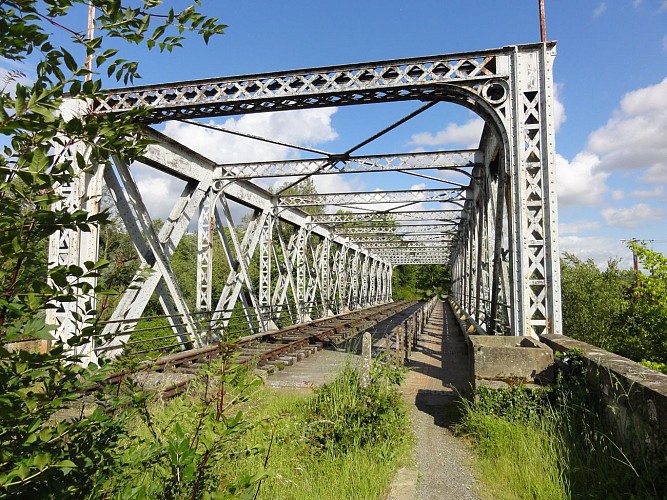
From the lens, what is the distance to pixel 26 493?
62.2 inches

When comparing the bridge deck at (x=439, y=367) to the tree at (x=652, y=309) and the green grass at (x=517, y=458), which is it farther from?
the tree at (x=652, y=309)

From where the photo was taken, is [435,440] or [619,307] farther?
[619,307]

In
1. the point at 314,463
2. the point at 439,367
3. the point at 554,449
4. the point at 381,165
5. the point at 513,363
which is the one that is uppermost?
the point at 381,165

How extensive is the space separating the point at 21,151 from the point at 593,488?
4190 millimetres

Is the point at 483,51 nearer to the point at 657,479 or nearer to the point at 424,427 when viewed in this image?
the point at 424,427

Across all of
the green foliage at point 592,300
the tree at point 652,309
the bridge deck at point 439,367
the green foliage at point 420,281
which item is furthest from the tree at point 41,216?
the green foliage at point 420,281

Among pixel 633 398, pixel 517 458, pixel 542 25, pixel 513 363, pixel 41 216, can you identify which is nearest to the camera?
pixel 41 216

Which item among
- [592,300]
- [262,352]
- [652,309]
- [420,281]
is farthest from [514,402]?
[420,281]

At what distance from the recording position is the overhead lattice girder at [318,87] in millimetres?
7512

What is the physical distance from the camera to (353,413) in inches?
201

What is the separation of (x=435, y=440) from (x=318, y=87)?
19.8 ft

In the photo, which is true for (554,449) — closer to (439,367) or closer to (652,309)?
(439,367)

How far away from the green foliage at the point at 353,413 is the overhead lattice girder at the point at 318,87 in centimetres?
479

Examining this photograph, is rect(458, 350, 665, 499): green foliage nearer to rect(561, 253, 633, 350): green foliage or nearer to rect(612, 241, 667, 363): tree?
rect(612, 241, 667, 363): tree
